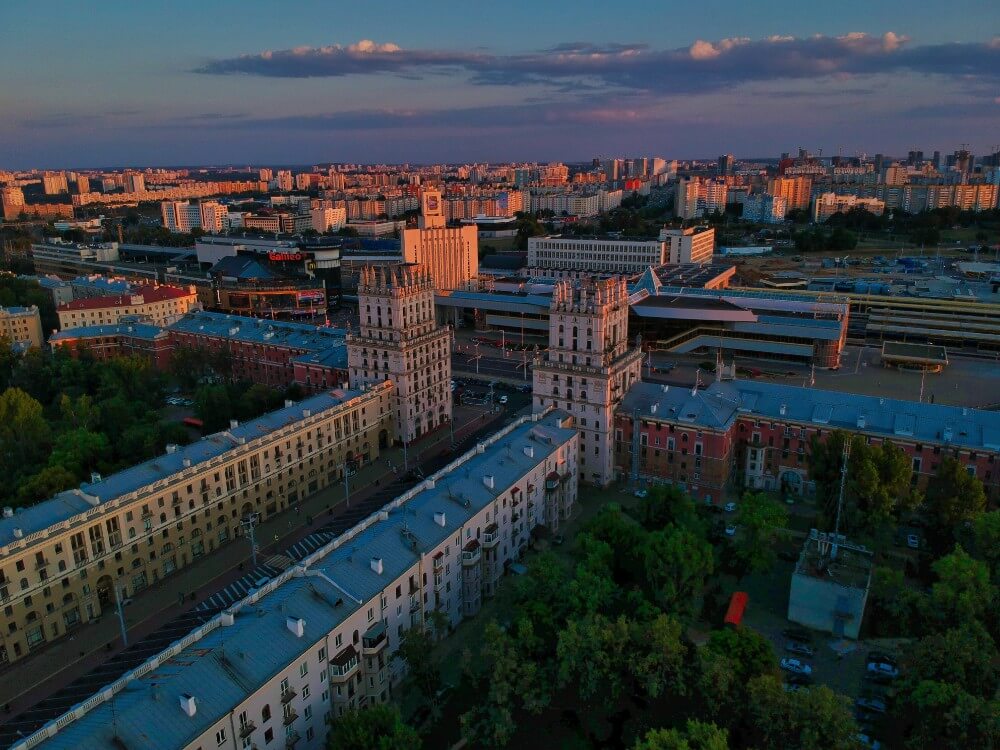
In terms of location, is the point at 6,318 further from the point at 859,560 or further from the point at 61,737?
the point at 859,560

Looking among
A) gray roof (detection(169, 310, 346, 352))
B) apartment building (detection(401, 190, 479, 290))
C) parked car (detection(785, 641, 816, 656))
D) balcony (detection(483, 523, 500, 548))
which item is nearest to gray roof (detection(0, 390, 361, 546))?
balcony (detection(483, 523, 500, 548))

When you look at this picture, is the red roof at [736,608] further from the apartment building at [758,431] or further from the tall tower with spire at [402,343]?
the tall tower with spire at [402,343]

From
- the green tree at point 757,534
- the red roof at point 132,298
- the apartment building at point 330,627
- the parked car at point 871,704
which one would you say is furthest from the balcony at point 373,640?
the red roof at point 132,298

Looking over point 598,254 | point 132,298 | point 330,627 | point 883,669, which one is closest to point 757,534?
point 883,669

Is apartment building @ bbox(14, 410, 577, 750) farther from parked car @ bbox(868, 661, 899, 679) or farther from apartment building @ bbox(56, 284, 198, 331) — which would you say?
apartment building @ bbox(56, 284, 198, 331)

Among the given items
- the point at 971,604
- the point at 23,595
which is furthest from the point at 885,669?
the point at 23,595

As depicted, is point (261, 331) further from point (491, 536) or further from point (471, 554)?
point (471, 554)

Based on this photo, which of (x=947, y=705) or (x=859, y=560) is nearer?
(x=947, y=705)
